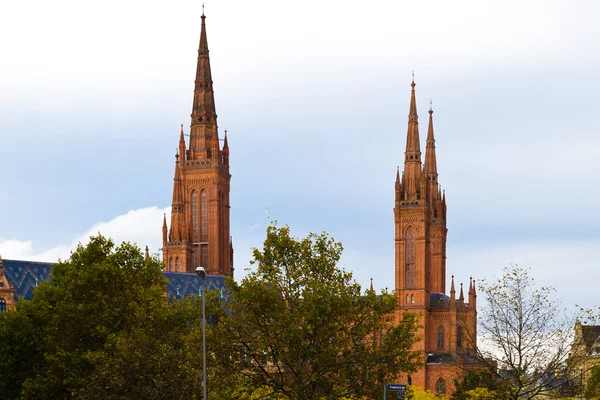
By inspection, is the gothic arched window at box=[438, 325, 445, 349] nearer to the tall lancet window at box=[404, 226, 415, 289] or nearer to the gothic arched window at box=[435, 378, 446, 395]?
the gothic arched window at box=[435, 378, 446, 395]

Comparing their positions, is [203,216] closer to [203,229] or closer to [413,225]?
[203,229]

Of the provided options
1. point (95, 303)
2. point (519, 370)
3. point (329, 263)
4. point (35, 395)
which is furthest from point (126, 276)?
point (519, 370)

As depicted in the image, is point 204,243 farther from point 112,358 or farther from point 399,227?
point 112,358

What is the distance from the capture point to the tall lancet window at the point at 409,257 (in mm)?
153125

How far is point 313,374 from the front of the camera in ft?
178

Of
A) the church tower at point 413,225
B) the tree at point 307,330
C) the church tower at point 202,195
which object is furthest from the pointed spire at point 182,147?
the tree at point 307,330

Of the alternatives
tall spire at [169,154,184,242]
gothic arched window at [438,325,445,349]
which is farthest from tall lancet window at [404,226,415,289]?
tall spire at [169,154,184,242]

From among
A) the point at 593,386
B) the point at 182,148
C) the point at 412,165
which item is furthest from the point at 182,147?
the point at 593,386

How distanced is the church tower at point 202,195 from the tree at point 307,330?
3709 inches

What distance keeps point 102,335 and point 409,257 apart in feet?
293

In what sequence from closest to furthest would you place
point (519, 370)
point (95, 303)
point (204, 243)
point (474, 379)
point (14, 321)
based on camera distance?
point (519, 370) < point (95, 303) < point (14, 321) < point (474, 379) < point (204, 243)

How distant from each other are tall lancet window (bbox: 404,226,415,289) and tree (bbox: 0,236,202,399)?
79800mm

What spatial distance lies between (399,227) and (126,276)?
87.4 m

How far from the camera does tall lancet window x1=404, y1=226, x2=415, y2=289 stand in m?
153
